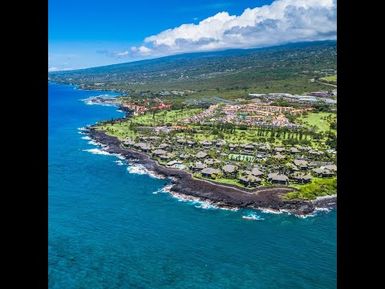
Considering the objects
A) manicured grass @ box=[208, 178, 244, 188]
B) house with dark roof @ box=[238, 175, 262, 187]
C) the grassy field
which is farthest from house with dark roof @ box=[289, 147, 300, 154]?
the grassy field

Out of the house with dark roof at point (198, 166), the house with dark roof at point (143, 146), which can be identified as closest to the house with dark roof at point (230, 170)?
the house with dark roof at point (198, 166)

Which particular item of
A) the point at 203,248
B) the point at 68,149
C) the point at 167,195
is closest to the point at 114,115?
the point at 68,149

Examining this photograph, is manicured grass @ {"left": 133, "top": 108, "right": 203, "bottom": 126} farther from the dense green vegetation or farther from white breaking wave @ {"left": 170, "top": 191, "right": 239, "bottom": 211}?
white breaking wave @ {"left": 170, "top": 191, "right": 239, "bottom": 211}

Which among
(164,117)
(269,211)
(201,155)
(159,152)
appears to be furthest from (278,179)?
(164,117)
